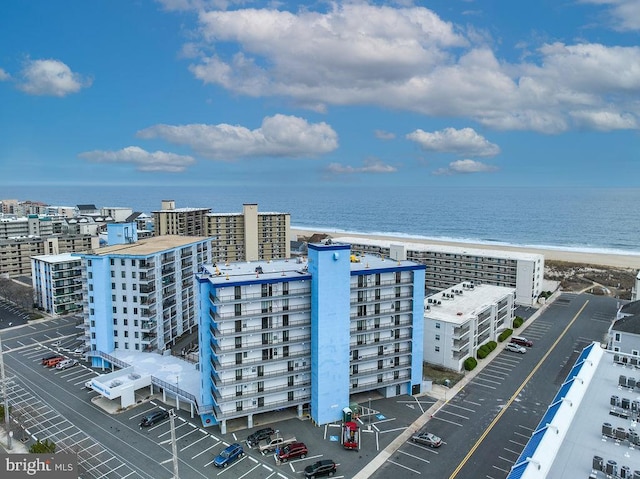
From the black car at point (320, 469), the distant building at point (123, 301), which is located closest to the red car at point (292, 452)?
the black car at point (320, 469)

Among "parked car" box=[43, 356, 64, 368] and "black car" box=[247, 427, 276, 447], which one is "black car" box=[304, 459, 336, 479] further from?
"parked car" box=[43, 356, 64, 368]

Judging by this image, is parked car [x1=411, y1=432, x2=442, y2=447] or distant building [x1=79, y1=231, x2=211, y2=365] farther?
distant building [x1=79, y1=231, x2=211, y2=365]

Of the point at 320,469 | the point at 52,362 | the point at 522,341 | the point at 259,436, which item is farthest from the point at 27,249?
the point at 522,341

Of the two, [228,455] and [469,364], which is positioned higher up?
[469,364]

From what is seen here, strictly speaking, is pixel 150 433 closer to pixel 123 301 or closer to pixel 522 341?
pixel 123 301

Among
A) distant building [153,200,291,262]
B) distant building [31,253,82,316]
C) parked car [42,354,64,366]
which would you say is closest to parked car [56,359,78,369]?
parked car [42,354,64,366]

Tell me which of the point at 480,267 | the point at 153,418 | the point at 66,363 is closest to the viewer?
the point at 153,418

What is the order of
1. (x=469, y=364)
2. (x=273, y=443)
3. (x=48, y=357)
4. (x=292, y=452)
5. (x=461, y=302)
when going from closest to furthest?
1. (x=292, y=452)
2. (x=273, y=443)
3. (x=469, y=364)
4. (x=48, y=357)
5. (x=461, y=302)

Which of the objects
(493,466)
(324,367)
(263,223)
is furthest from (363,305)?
(263,223)
